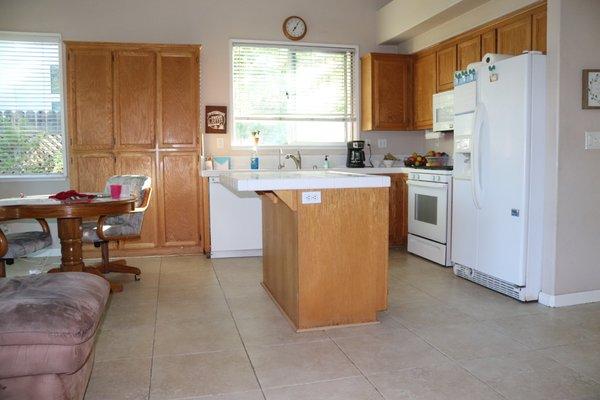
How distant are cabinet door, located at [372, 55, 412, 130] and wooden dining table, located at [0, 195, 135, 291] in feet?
10.5

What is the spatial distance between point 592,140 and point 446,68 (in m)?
2.12

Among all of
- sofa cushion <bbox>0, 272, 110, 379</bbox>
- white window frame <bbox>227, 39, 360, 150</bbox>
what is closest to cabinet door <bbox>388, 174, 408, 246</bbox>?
white window frame <bbox>227, 39, 360, 150</bbox>

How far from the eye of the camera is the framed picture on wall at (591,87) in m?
3.52

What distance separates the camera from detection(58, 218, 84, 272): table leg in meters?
3.89

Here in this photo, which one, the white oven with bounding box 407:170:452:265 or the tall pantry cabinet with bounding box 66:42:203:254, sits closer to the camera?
the white oven with bounding box 407:170:452:265

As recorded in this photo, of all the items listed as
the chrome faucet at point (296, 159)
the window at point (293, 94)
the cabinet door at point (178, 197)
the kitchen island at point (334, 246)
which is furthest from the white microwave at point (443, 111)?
the cabinet door at point (178, 197)

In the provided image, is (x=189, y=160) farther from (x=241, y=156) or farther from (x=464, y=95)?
(x=464, y=95)

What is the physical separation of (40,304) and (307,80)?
466 centimetres

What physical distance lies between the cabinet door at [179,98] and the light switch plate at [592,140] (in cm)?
356

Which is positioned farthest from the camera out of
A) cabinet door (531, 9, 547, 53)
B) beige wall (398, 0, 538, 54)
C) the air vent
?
beige wall (398, 0, 538, 54)

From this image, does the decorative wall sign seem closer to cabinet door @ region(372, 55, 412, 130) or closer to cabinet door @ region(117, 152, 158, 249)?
cabinet door @ region(117, 152, 158, 249)

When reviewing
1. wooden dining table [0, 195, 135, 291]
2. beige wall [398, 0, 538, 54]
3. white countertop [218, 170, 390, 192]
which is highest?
beige wall [398, 0, 538, 54]

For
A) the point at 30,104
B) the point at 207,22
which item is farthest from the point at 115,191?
the point at 207,22

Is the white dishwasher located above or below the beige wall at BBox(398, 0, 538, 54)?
below
